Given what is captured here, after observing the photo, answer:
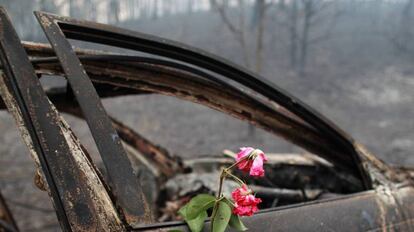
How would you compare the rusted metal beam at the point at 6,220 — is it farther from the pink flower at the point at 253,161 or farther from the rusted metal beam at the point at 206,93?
the pink flower at the point at 253,161

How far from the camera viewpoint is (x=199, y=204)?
132cm

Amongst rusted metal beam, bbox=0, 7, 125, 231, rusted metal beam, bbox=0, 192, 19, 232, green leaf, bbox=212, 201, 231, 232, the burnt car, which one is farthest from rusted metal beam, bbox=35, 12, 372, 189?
rusted metal beam, bbox=0, 192, 19, 232

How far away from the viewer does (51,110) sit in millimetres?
1451

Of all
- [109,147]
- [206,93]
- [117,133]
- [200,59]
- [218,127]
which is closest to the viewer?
[109,147]

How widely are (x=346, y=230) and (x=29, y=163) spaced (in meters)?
11.1

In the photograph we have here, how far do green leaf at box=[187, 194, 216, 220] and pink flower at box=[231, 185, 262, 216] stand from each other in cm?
9

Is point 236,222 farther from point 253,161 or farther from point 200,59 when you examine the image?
point 200,59

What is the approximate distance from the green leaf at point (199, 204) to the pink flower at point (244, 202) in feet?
0.29

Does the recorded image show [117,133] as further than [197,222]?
Yes

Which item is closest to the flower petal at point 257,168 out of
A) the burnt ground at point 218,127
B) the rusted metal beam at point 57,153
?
the rusted metal beam at point 57,153

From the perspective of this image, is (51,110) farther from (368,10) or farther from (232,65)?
(368,10)

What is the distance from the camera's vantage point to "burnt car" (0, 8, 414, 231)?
4.33ft

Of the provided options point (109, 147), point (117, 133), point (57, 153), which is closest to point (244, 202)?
point (109, 147)

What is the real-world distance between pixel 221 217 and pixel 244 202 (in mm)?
98
